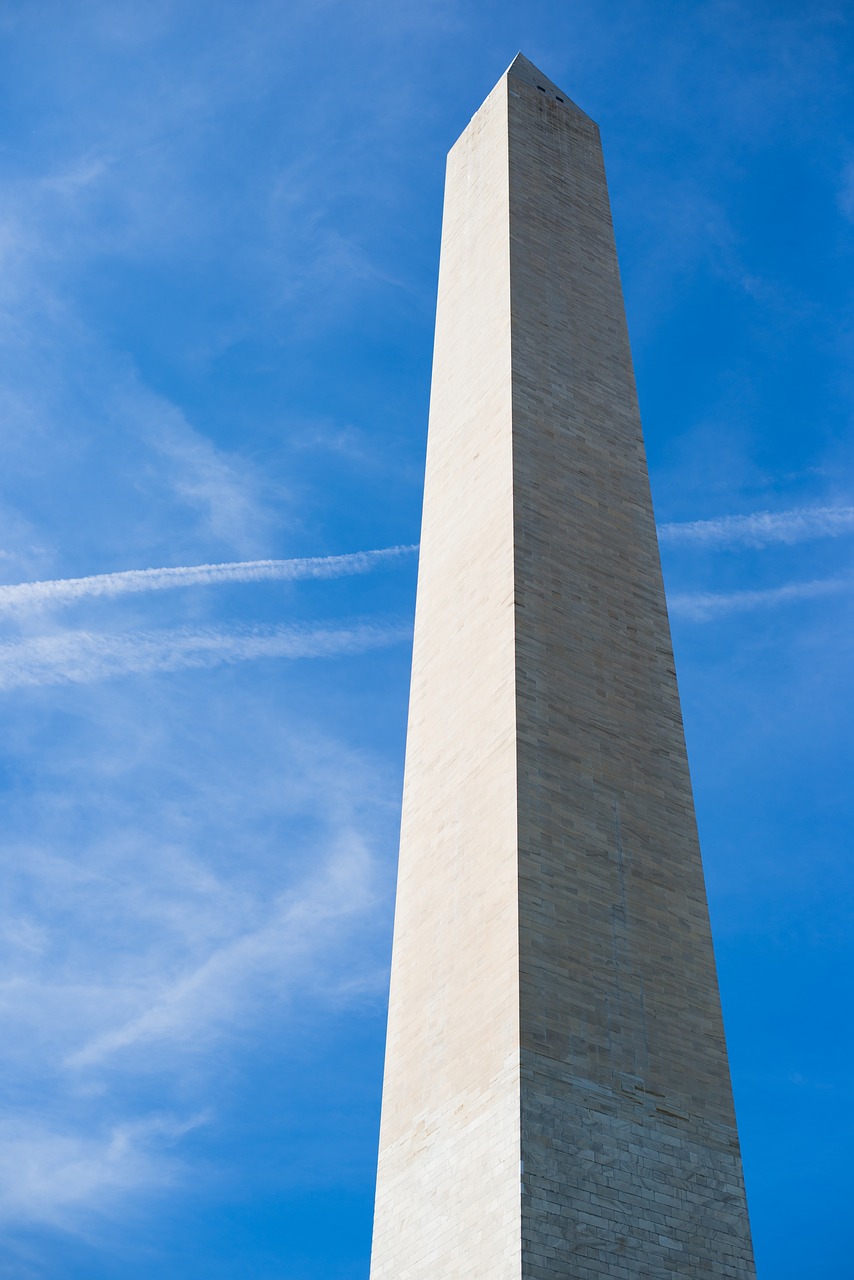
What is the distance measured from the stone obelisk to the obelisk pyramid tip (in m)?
4.23

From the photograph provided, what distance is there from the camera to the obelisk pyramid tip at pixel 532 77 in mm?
26547

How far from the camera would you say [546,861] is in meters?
16.0

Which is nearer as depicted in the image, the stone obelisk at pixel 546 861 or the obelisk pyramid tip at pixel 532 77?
the stone obelisk at pixel 546 861

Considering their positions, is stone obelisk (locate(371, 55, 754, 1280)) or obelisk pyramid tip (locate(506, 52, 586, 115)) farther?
obelisk pyramid tip (locate(506, 52, 586, 115))

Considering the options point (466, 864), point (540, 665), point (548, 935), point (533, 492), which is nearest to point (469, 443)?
point (533, 492)

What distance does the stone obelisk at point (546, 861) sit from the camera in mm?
14305

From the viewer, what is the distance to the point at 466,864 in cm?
1692

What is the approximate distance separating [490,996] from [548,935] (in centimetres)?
87

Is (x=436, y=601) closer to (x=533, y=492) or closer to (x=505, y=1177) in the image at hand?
(x=533, y=492)

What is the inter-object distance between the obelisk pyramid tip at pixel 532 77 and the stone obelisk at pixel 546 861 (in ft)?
13.9

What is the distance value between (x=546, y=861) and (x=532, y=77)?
→ 16747 mm

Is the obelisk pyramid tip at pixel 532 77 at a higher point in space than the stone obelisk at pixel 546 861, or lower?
higher

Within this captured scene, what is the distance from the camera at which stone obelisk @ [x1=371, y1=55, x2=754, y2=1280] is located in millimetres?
14305

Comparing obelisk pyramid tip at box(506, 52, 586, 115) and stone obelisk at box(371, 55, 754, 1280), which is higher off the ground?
obelisk pyramid tip at box(506, 52, 586, 115)
